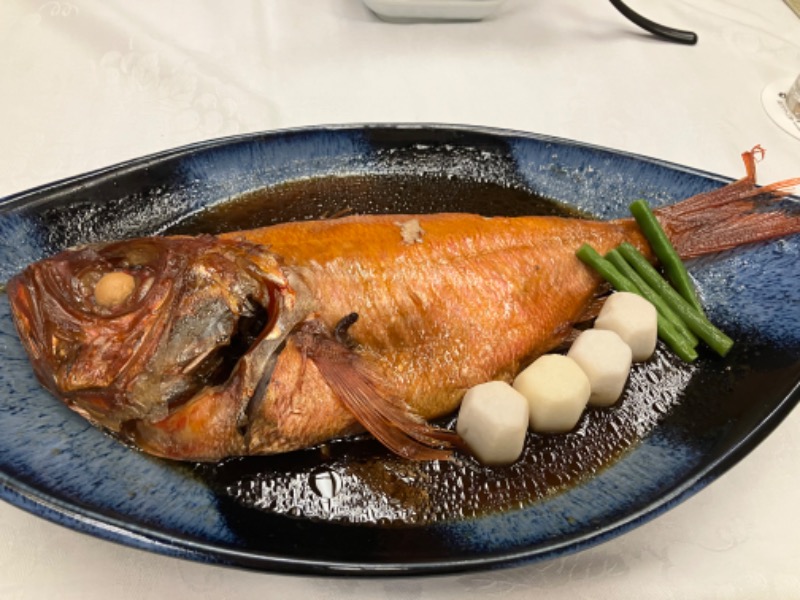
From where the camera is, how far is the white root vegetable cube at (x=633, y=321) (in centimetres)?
167

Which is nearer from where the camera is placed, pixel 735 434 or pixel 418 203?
pixel 735 434

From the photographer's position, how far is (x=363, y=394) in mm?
1433

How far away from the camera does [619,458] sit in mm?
1529

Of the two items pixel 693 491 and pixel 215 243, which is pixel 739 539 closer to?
pixel 693 491

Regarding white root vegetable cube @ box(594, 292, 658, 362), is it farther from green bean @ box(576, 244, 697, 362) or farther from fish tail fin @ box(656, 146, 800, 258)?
fish tail fin @ box(656, 146, 800, 258)

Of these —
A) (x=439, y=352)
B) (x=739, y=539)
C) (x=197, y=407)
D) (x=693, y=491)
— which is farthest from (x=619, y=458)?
(x=197, y=407)

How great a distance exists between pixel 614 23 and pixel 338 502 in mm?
2806

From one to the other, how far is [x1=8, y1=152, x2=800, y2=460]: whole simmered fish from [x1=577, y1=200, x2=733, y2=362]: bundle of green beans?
16 cm

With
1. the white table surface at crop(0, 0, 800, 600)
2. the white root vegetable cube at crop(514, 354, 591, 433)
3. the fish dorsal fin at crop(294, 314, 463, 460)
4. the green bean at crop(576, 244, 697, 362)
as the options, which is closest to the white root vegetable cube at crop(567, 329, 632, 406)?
the white root vegetable cube at crop(514, 354, 591, 433)

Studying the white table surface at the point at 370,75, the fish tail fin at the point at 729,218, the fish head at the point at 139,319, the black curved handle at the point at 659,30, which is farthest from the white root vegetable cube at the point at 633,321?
the black curved handle at the point at 659,30

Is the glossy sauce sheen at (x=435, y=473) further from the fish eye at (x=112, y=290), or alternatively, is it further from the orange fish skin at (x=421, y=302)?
the fish eye at (x=112, y=290)

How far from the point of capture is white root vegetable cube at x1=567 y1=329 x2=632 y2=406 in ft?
5.19

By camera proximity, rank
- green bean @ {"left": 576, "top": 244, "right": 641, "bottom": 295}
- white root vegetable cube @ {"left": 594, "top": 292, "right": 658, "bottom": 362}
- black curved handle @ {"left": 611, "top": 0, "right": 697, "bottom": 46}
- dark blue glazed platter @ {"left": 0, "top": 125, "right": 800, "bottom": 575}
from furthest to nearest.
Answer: black curved handle @ {"left": 611, "top": 0, "right": 697, "bottom": 46}
green bean @ {"left": 576, "top": 244, "right": 641, "bottom": 295}
white root vegetable cube @ {"left": 594, "top": 292, "right": 658, "bottom": 362}
dark blue glazed platter @ {"left": 0, "top": 125, "right": 800, "bottom": 575}

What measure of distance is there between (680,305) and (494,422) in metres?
0.70
